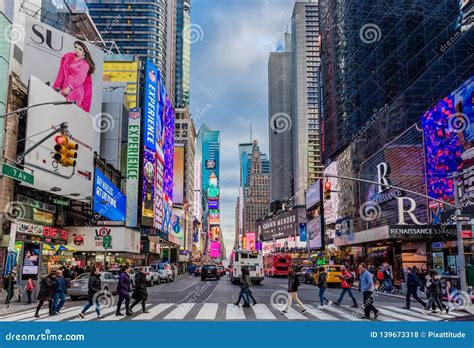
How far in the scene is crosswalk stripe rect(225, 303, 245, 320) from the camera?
15719mm

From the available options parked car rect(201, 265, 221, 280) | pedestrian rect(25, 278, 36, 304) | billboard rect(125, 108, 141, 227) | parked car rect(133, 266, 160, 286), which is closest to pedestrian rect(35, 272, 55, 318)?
pedestrian rect(25, 278, 36, 304)

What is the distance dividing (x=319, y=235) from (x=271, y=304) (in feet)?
315

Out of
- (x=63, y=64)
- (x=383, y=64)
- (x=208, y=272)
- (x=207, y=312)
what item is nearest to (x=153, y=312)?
(x=207, y=312)

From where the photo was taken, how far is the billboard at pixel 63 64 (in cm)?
3656

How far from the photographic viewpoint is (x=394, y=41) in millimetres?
77688

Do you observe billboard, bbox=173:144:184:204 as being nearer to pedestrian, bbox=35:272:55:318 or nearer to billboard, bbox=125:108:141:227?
billboard, bbox=125:108:141:227

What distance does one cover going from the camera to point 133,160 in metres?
64.6

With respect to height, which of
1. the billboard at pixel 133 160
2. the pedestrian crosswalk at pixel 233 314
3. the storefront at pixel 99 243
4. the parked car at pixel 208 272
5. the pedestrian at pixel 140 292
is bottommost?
the parked car at pixel 208 272

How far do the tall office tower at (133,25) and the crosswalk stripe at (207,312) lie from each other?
134651 millimetres

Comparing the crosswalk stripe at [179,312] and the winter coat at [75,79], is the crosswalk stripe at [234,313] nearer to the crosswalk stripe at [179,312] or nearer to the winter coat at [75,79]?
the crosswalk stripe at [179,312]

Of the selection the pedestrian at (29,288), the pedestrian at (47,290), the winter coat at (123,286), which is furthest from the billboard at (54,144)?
the winter coat at (123,286)

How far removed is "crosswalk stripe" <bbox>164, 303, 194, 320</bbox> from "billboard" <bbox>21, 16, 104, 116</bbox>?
2336cm

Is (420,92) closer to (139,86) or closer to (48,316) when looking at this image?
(139,86)

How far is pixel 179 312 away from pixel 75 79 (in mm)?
31644
